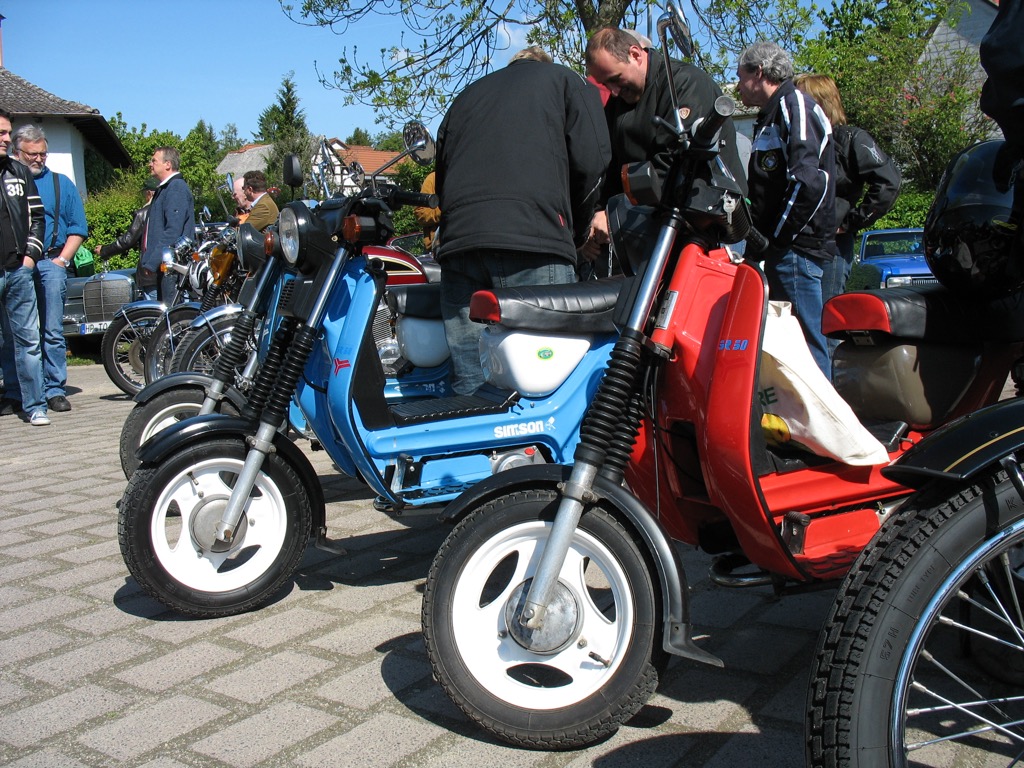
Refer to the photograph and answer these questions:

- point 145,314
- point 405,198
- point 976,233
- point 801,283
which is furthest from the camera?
point 145,314

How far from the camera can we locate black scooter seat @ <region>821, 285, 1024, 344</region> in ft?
8.83

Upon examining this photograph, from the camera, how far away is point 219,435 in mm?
3412

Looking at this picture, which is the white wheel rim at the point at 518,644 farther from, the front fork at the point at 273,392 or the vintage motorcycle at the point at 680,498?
the front fork at the point at 273,392

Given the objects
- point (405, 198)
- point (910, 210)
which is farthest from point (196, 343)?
point (910, 210)

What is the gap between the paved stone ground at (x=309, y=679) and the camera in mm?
Answer: 2430

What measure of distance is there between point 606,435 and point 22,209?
6.65 m

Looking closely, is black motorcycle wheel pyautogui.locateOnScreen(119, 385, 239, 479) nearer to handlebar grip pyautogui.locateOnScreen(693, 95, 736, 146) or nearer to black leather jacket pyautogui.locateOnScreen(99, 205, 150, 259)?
handlebar grip pyautogui.locateOnScreen(693, 95, 736, 146)

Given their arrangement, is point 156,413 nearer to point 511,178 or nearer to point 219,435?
point 219,435

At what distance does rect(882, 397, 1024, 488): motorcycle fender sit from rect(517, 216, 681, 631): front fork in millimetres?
688

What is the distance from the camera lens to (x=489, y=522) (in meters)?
2.36

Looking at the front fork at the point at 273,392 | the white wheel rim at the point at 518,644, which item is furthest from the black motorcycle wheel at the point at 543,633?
the front fork at the point at 273,392

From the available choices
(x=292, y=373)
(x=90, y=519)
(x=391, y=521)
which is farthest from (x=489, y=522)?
(x=90, y=519)

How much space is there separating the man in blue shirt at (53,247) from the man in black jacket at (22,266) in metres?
0.16

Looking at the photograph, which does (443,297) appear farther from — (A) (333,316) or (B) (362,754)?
(B) (362,754)
